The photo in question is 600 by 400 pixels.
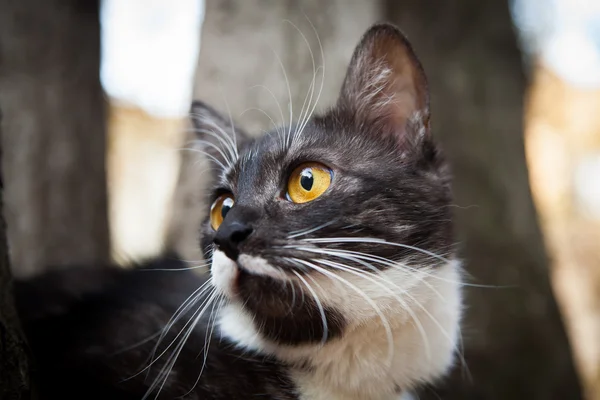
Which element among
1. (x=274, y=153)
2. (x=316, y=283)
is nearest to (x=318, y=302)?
(x=316, y=283)

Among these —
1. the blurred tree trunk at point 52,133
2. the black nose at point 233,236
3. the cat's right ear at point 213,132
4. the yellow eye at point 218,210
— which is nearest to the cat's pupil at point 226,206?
the yellow eye at point 218,210

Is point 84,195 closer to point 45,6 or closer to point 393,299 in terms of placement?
point 45,6

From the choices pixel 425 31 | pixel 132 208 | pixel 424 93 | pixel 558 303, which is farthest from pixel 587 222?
pixel 424 93

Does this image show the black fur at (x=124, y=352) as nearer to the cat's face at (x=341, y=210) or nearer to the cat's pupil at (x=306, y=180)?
the cat's face at (x=341, y=210)

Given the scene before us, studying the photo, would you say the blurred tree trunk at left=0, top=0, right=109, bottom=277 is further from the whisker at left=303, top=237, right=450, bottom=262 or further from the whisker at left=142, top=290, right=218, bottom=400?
the whisker at left=303, top=237, right=450, bottom=262

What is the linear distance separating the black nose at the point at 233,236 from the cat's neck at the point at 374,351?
0.93 feet

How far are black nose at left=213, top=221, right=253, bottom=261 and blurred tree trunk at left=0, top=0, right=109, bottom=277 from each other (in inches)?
57.2

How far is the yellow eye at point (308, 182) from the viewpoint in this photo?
1.29m

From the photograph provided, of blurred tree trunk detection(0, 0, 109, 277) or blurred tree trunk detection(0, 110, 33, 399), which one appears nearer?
blurred tree trunk detection(0, 110, 33, 399)

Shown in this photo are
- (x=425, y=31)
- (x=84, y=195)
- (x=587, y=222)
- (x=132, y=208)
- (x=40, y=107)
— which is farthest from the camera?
(x=587, y=222)

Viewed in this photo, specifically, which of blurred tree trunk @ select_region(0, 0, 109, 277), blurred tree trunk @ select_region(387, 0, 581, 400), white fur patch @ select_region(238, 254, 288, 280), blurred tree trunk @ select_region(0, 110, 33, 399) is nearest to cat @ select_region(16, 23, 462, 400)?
white fur patch @ select_region(238, 254, 288, 280)

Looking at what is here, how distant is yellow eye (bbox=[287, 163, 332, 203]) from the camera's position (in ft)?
4.22

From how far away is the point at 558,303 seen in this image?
111 inches

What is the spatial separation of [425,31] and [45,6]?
1902mm
